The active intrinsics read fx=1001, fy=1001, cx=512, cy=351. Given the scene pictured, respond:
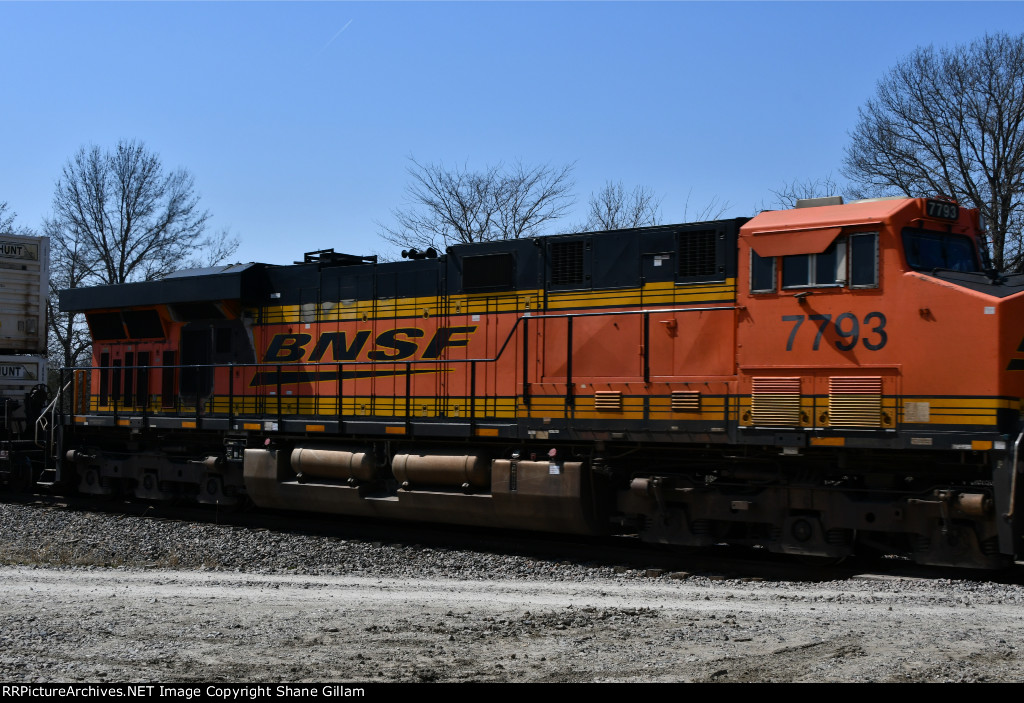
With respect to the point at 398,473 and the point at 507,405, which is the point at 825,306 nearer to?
the point at 507,405

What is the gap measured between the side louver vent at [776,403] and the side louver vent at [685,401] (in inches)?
26.9

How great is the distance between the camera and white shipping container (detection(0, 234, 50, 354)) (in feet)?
65.2

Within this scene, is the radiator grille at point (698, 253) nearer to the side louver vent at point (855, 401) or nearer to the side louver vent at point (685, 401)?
the side louver vent at point (685, 401)

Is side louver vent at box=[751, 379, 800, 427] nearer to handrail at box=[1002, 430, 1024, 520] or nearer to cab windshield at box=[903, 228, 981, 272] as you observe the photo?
cab windshield at box=[903, 228, 981, 272]

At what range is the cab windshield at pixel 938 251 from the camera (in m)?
10.1

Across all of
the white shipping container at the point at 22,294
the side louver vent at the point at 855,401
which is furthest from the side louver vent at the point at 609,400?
the white shipping container at the point at 22,294

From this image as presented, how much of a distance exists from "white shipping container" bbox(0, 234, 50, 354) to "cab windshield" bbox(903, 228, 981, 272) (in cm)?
1665

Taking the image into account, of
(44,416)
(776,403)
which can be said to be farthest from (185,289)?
(776,403)

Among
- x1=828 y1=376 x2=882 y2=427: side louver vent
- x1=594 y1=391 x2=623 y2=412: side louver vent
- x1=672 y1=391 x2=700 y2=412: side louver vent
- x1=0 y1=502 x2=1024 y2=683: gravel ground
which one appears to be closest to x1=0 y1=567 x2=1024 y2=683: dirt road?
x1=0 y1=502 x2=1024 y2=683: gravel ground

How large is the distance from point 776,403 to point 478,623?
4602mm

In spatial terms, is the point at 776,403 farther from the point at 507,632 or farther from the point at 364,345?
the point at 364,345

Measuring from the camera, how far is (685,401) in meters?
11.3

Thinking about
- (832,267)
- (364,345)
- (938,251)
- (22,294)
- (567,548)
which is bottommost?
(567,548)

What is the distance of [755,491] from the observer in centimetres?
1114
